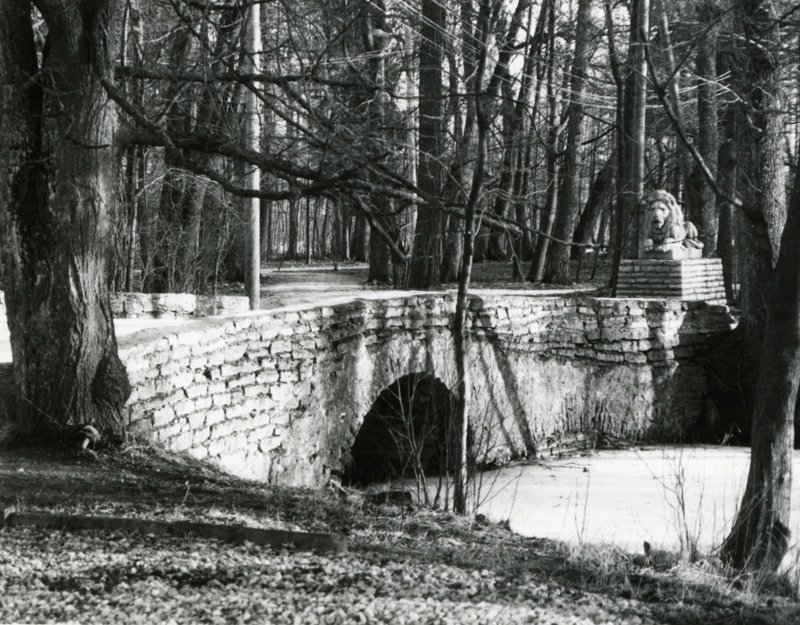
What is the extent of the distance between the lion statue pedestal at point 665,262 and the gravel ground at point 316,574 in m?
10.3

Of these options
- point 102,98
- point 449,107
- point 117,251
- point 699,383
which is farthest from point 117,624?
point 699,383

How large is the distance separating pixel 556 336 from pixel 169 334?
26.1ft

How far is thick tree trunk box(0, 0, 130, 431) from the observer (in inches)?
286

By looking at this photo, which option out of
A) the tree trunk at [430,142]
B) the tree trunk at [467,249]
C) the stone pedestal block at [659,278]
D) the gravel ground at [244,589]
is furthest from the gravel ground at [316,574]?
the stone pedestal block at [659,278]

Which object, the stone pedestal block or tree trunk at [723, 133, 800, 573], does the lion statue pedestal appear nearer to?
the stone pedestal block

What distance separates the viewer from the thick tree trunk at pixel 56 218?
286 inches

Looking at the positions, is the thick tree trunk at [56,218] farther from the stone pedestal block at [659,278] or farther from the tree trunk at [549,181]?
the tree trunk at [549,181]

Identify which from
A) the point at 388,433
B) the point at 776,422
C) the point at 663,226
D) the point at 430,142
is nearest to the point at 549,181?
the point at 663,226

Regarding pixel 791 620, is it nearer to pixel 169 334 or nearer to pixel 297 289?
pixel 169 334

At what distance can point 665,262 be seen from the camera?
16359 millimetres

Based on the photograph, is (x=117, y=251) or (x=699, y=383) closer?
(x=117, y=251)

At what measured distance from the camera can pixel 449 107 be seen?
13.0 metres

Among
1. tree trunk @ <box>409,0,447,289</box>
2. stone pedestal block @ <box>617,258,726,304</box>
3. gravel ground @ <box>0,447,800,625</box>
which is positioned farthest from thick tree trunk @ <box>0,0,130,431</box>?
stone pedestal block @ <box>617,258,726,304</box>

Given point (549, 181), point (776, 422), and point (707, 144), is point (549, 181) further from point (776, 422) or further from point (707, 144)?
point (776, 422)
